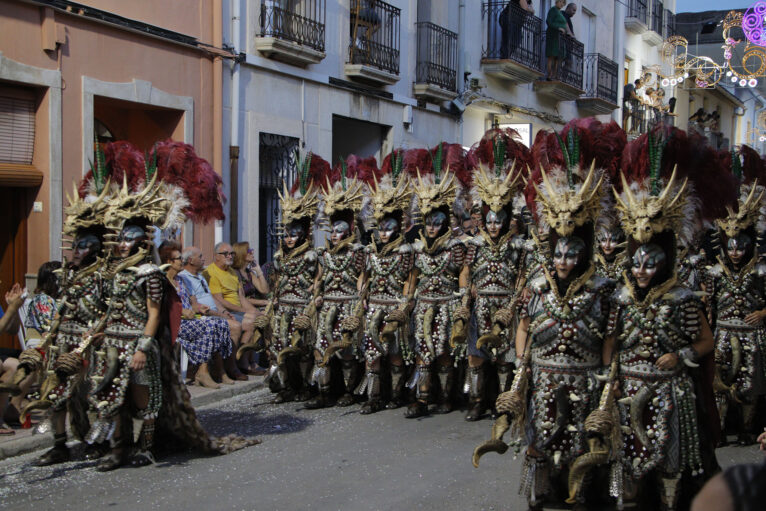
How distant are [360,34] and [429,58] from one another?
2289mm

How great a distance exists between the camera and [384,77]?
654 inches

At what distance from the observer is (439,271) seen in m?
8.59

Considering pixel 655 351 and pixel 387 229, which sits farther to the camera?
pixel 387 229

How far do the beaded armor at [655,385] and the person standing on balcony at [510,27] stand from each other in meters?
15.6

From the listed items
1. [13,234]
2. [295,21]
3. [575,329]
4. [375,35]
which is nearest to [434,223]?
[575,329]

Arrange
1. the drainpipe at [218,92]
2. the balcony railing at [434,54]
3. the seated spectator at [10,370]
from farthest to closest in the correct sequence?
the balcony railing at [434,54], the drainpipe at [218,92], the seated spectator at [10,370]

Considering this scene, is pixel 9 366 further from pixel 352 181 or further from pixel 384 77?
pixel 384 77

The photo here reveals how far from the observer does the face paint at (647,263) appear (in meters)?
5.42

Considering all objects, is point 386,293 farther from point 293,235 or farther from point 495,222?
point 495,222

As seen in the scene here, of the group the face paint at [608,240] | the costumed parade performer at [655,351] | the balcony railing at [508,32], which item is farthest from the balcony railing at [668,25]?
the costumed parade performer at [655,351]

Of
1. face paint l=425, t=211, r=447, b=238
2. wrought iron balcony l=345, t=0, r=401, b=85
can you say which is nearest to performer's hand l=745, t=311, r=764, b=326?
face paint l=425, t=211, r=447, b=238

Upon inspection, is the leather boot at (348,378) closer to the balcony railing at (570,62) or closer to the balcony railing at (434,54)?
the balcony railing at (434,54)

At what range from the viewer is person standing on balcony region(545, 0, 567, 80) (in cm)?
2234

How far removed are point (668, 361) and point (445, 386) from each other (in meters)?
3.71
